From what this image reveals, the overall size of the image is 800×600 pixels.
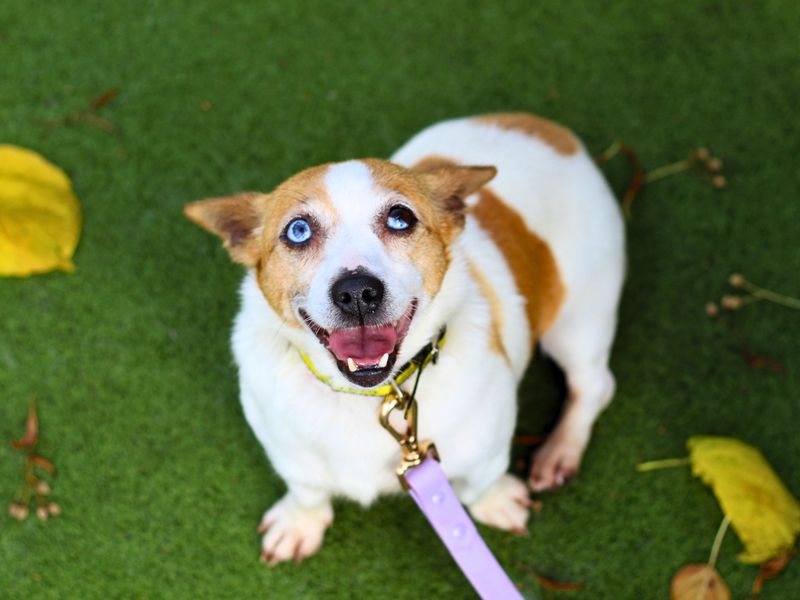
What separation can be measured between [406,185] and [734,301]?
1832 mm

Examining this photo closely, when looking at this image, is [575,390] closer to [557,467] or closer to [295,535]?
[557,467]

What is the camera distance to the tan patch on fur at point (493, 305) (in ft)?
8.39

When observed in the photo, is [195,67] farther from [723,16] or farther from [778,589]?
[778,589]

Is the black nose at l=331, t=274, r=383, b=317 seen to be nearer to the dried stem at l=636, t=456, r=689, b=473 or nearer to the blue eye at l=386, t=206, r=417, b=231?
the blue eye at l=386, t=206, r=417, b=231

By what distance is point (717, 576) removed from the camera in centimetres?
310

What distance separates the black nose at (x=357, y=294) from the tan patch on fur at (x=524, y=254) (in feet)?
2.48

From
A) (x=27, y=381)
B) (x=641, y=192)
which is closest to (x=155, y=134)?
(x=27, y=381)

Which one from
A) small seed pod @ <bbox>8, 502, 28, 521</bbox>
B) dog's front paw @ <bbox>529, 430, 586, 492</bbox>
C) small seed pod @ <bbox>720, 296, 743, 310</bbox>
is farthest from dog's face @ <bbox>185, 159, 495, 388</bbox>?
small seed pod @ <bbox>720, 296, 743, 310</bbox>

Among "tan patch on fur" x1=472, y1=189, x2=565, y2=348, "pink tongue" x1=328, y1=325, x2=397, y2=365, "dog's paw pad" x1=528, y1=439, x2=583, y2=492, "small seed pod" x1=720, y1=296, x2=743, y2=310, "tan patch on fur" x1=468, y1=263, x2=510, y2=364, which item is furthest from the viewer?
"small seed pod" x1=720, y1=296, x2=743, y2=310

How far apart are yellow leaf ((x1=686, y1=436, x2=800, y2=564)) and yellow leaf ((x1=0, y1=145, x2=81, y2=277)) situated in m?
2.67

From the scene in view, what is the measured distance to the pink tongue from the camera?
2.18 metres

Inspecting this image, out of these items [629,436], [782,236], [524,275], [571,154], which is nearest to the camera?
[524,275]

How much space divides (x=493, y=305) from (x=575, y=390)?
32.0 inches

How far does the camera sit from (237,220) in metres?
2.47
